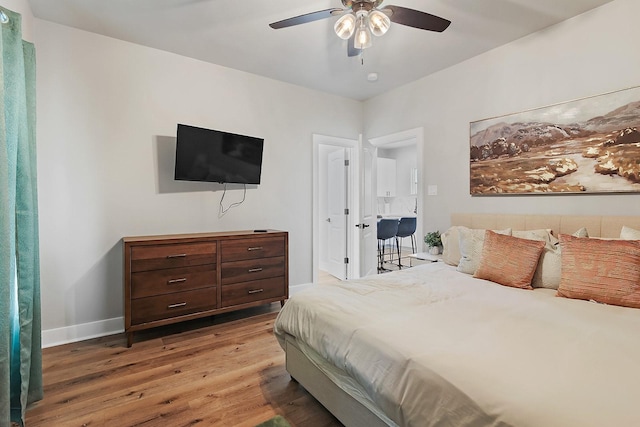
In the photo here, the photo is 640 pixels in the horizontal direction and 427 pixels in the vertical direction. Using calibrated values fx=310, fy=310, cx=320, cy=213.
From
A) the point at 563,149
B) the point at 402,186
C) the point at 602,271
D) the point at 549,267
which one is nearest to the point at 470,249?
the point at 549,267

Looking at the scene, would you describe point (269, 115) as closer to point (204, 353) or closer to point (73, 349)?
point (204, 353)

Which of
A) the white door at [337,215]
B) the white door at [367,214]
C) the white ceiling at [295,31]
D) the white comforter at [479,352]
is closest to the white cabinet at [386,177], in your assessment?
the white door at [337,215]

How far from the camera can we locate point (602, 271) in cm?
185

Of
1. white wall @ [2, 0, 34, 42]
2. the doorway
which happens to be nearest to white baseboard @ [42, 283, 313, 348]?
white wall @ [2, 0, 34, 42]

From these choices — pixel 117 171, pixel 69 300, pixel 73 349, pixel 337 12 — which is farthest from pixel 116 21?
pixel 73 349

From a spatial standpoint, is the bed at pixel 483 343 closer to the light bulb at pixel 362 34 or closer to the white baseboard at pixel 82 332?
the light bulb at pixel 362 34

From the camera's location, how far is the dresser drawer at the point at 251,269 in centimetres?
305

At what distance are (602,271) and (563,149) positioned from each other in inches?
46.6

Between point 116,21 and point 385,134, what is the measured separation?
3088 millimetres

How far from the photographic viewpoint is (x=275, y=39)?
2.85 m

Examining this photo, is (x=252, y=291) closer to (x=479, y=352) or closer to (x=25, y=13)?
(x=479, y=352)

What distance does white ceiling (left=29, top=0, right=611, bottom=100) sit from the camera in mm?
2355

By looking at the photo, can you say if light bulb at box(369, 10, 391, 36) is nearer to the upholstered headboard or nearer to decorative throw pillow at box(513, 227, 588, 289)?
decorative throw pillow at box(513, 227, 588, 289)

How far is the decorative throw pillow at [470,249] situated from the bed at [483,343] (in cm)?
7
